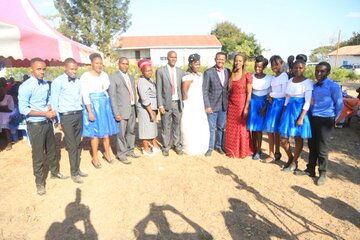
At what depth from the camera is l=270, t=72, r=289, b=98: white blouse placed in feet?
15.1

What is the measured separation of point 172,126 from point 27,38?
294 centimetres

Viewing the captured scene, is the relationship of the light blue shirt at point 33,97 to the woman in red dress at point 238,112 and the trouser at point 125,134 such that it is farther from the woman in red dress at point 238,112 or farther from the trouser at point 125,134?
the woman in red dress at point 238,112

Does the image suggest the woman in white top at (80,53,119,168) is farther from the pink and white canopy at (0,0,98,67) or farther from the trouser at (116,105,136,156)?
the pink and white canopy at (0,0,98,67)

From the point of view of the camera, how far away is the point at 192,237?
316cm

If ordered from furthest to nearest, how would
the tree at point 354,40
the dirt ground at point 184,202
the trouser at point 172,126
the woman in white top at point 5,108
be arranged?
the tree at point 354,40, the woman in white top at point 5,108, the trouser at point 172,126, the dirt ground at point 184,202

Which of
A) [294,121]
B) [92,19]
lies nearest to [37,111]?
[294,121]

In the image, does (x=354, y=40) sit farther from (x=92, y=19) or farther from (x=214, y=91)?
(x=214, y=91)

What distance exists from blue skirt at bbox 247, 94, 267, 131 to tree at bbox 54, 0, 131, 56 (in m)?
26.7

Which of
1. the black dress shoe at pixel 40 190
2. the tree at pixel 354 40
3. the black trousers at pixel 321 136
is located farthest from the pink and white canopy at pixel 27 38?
the tree at pixel 354 40

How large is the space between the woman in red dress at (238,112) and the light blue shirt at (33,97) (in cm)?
317

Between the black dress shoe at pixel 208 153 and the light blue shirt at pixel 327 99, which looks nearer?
the light blue shirt at pixel 327 99

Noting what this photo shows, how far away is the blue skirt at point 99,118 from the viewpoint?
470cm

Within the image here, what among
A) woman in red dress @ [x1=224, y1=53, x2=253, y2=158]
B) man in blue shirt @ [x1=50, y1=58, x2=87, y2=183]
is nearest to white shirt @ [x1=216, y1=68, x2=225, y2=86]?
woman in red dress @ [x1=224, y1=53, x2=253, y2=158]

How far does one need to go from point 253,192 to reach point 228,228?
1.02 m
